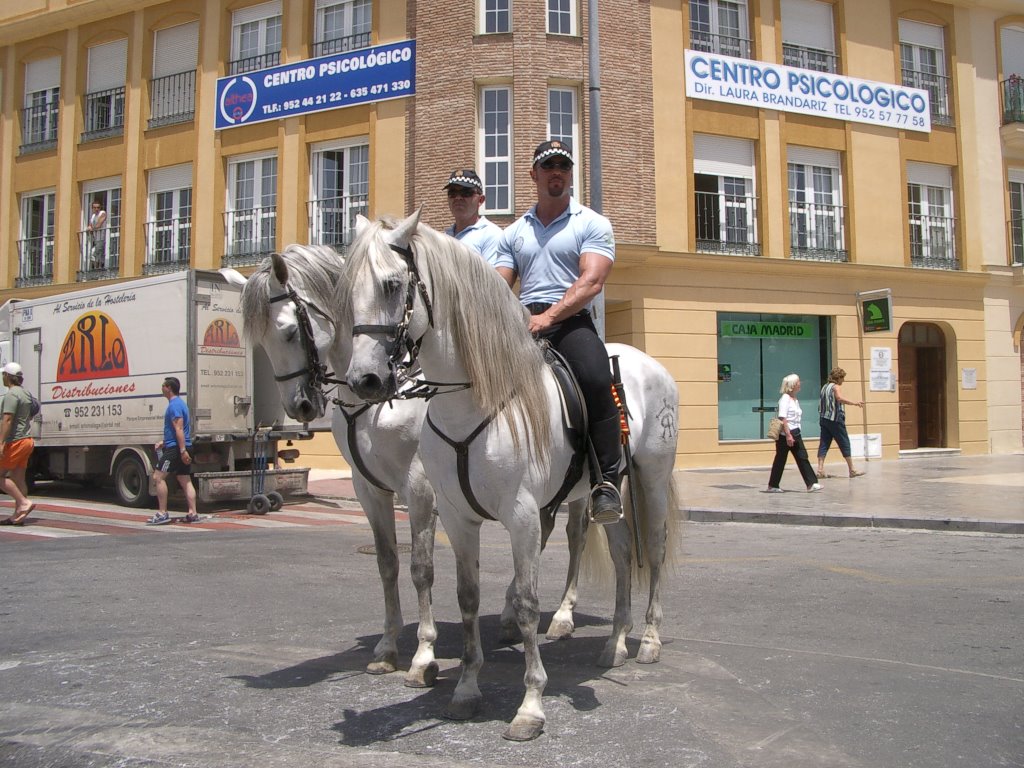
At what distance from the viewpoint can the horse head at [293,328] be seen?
4.38 metres

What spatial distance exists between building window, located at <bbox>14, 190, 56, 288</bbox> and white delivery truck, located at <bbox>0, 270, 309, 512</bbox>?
406 inches

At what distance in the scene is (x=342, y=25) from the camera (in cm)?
2080

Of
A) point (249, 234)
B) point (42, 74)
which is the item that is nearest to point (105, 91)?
point (42, 74)

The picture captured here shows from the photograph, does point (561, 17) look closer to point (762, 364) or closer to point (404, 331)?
point (762, 364)

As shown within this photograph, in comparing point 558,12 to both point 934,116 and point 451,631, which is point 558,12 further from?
point 451,631

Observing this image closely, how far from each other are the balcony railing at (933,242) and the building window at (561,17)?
387 inches

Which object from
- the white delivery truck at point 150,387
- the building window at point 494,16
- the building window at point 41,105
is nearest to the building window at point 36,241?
the building window at point 41,105

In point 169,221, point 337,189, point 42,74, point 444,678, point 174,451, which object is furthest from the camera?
point 42,74

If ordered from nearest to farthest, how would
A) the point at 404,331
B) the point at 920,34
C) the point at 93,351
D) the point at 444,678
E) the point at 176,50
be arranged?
the point at 404,331
the point at 444,678
the point at 93,351
the point at 920,34
the point at 176,50

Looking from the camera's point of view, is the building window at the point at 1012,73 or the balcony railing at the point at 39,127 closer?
the building window at the point at 1012,73

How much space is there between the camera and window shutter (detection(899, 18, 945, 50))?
22.2 metres

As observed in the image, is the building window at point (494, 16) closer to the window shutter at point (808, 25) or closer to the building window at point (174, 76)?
the window shutter at point (808, 25)

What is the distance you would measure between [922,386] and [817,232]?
5.12 meters

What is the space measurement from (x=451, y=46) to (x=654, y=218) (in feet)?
18.7
